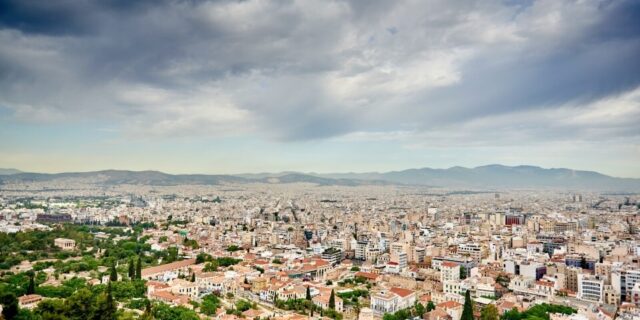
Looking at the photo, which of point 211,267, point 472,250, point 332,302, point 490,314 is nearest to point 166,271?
point 211,267

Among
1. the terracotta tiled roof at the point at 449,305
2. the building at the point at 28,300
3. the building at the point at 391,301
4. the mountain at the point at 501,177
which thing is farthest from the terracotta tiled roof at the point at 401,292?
the mountain at the point at 501,177

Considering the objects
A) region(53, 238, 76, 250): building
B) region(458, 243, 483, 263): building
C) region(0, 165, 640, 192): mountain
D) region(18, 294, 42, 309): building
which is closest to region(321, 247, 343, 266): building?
region(458, 243, 483, 263): building

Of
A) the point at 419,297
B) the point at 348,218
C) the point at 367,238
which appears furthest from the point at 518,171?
the point at 419,297

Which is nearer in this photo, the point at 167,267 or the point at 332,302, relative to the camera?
the point at 332,302

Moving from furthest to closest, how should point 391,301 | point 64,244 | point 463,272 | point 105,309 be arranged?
point 64,244 < point 463,272 < point 391,301 < point 105,309

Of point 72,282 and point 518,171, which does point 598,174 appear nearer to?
point 518,171

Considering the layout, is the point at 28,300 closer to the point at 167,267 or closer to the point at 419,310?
the point at 167,267

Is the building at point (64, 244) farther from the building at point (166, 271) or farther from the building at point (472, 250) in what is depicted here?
the building at point (472, 250)

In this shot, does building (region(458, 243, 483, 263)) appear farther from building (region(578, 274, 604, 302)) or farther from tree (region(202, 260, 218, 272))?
tree (region(202, 260, 218, 272))

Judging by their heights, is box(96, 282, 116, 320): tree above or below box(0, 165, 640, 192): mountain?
below

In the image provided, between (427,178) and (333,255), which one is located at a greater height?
(427,178)
